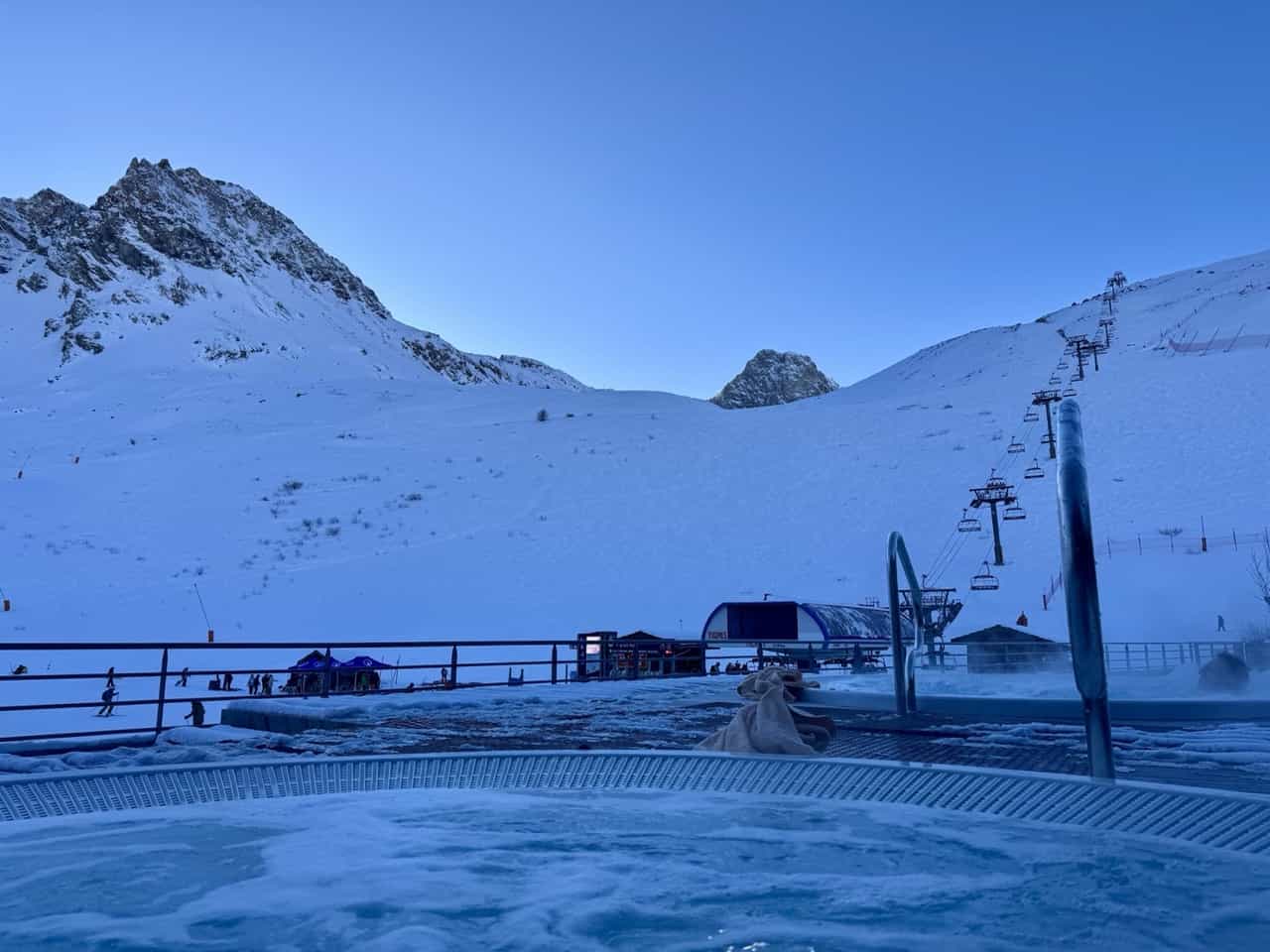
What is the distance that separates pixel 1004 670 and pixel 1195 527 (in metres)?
18.4

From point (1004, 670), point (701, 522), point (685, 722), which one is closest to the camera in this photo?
point (685, 722)

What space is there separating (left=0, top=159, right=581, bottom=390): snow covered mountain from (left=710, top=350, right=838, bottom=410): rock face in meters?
75.1

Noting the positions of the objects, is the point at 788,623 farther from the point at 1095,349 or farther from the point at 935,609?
the point at 1095,349

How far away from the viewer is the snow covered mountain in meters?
51.0

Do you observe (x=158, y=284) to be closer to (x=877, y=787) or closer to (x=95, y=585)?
(x=95, y=585)

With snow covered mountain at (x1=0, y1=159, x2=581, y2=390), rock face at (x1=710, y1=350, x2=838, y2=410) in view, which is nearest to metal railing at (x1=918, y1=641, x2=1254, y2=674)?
snow covered mountain at (x1=0, y1=159, x2=581, y2=390)

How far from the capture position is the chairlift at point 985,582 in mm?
20547

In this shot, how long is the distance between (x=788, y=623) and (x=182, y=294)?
55.8 meters

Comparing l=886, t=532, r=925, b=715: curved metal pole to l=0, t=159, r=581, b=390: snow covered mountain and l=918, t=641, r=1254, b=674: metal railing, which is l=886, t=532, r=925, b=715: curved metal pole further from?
l=0, t=159, r=581, b=390: snow covered mountain

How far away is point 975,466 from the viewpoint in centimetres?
2906

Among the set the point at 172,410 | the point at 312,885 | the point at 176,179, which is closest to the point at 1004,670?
the point at 312,885

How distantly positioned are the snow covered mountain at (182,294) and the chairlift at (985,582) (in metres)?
40.8

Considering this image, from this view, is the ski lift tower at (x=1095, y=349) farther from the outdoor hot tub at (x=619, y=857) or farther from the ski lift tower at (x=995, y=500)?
the outdoor hot tub at (x=619, y=857)

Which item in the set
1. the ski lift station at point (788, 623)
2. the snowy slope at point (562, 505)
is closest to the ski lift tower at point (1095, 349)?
the snowy slope at point (562, 505)
